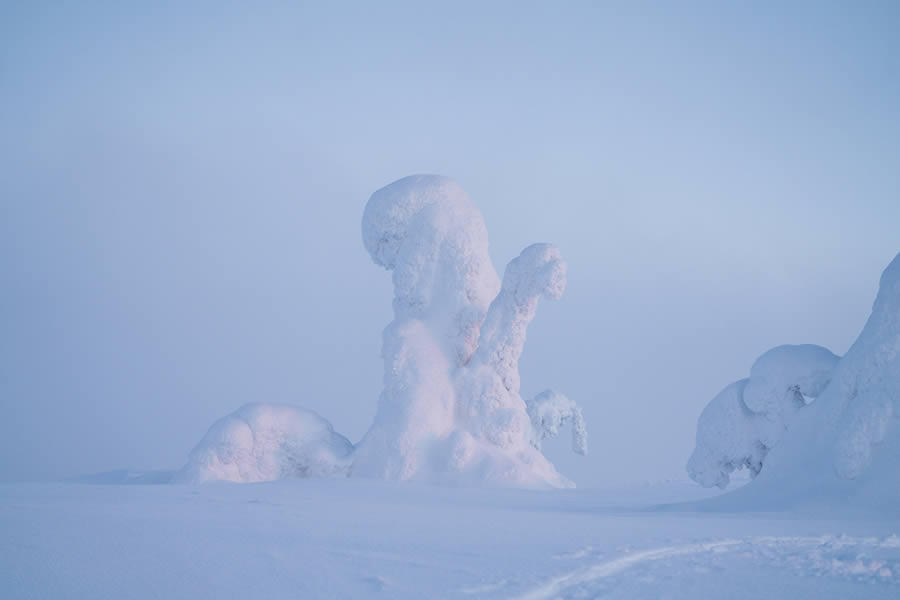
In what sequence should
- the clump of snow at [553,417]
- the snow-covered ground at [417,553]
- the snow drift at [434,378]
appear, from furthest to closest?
the clump of snow at [553,417], the snow drift at [434,378], the snow-covered ground at [417,553]

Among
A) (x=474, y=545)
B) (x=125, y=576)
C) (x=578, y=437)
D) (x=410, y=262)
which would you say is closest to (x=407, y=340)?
(x=410, y=262)

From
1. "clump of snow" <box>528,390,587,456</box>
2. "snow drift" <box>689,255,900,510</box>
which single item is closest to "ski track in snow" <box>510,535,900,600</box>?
"snow drift" <box>689,255,900,510</box>

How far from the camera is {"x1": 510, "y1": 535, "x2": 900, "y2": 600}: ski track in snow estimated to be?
142 inches

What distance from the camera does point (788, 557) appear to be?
13.9 ft

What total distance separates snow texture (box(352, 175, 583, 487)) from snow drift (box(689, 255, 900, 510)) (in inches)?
155

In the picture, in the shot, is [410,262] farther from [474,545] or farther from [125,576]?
[125,576]

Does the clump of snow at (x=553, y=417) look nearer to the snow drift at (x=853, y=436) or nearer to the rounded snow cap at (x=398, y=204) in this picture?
the rounded snow cap at (x=398, y=204)

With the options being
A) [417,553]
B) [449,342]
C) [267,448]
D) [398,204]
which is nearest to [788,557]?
[417,553]

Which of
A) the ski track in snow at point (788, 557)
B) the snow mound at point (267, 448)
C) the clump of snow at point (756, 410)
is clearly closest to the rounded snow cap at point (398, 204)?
the snow mound at point (267, 448)

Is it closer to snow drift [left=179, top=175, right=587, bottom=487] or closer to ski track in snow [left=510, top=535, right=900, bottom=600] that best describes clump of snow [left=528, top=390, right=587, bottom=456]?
snow drift [left=179, top=175, right=587, bottom=487]

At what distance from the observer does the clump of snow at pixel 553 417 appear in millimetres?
14250

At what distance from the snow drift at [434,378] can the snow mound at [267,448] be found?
0.02 m

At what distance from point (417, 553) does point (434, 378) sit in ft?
25.0

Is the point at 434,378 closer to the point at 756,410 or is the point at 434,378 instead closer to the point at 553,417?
the point at 553,417
